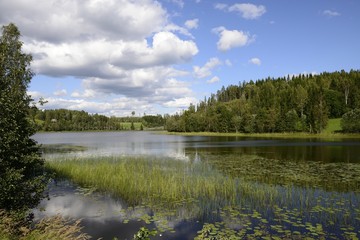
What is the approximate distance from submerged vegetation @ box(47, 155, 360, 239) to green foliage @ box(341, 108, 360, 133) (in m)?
89.2

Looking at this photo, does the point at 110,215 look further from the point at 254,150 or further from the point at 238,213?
the point at 254,150

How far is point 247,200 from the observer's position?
68.3 ft

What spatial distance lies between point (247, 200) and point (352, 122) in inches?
4292

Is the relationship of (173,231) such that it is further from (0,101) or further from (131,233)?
(0,101)

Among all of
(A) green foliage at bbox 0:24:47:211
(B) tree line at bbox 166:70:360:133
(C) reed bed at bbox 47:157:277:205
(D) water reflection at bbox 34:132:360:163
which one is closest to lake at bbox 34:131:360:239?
(C) reed bed at bbox 47:157:277:205

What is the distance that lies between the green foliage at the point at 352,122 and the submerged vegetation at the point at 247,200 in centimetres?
8919

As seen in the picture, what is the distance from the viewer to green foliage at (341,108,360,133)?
10912 centimetres

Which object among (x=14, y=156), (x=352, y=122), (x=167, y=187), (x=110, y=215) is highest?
(x=352, y=122)

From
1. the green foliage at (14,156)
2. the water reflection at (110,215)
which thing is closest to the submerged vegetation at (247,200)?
the water reflection at (110,215)

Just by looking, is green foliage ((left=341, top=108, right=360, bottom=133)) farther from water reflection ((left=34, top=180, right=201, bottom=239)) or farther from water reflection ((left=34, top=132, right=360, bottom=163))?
water reflection ((left=34, top=180, right=201, bottom=239))

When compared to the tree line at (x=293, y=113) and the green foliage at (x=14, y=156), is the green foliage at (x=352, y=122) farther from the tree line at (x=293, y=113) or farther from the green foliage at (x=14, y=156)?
the green foliage at (x=14, y=156)

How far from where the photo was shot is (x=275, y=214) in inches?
696

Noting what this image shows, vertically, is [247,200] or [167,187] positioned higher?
[167,187]

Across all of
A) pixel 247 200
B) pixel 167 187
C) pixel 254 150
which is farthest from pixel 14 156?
pixel 254 150
